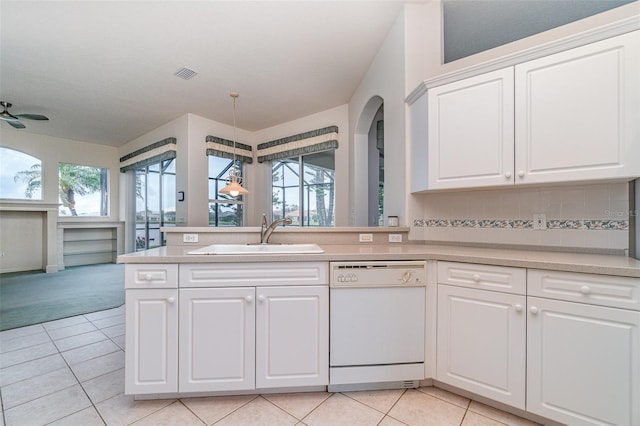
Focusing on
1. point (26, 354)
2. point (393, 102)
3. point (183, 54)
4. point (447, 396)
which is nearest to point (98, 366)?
point (26, 354)

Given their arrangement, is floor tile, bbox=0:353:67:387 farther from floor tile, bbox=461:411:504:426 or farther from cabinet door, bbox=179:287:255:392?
floor tile, bbox=461:411:504:426

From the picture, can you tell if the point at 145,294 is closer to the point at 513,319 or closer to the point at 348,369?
the point at 348,369

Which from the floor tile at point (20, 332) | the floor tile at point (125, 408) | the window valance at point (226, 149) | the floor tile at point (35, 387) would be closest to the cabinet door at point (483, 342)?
the floor tile at point (125, 408)

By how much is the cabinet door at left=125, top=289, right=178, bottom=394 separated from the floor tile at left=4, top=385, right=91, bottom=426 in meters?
0.40

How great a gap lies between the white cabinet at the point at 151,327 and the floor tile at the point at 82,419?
20 centimetres

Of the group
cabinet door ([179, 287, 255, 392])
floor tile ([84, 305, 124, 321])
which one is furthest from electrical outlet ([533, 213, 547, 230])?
floor tile ([84, 305, 124, 321])

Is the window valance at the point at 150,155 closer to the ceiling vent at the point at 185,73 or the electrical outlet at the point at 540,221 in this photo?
the ceiling vent at the point at 185,73

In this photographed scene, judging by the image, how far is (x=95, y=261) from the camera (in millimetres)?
5969

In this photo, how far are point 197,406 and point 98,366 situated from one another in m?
1.03

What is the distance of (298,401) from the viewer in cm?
150

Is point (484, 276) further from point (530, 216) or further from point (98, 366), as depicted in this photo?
point (98, 366)

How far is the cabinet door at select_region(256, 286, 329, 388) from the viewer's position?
4.77 feet

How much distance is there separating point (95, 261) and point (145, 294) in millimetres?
6292

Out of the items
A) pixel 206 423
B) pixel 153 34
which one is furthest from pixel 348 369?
pixel 153 34
